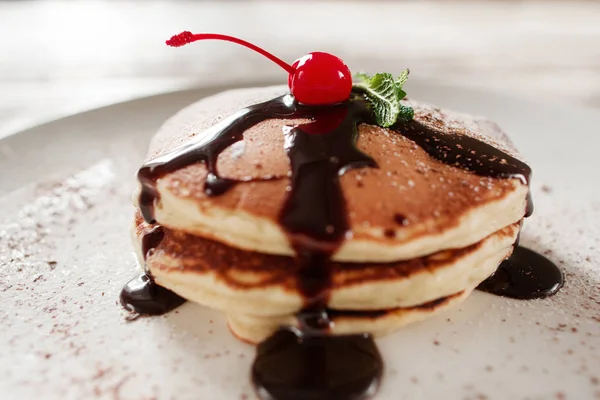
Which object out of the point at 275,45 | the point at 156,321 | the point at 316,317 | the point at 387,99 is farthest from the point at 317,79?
the point at 275,45

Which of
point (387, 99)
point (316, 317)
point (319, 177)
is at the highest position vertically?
point (387, 99)

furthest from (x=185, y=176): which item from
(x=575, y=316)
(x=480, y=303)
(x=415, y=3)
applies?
(x=415, y=3)

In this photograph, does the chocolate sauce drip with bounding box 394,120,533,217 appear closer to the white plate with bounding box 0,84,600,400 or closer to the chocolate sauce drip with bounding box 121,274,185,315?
the white plate with bounding box 0,84,600,400

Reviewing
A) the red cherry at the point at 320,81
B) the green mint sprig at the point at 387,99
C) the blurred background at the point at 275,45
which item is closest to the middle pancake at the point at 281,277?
the green mint sprig at the point at 387,99

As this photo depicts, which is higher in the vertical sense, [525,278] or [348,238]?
[348,238]

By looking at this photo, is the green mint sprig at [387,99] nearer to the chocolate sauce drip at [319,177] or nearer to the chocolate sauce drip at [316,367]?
the chocolate sauce drip at [319,177]

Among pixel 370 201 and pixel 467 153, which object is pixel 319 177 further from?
pixel 467 153

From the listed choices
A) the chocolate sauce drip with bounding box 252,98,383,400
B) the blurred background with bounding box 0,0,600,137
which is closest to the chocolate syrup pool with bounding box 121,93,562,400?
the chocolate sauce drip with bounding box 252,98,383,400
